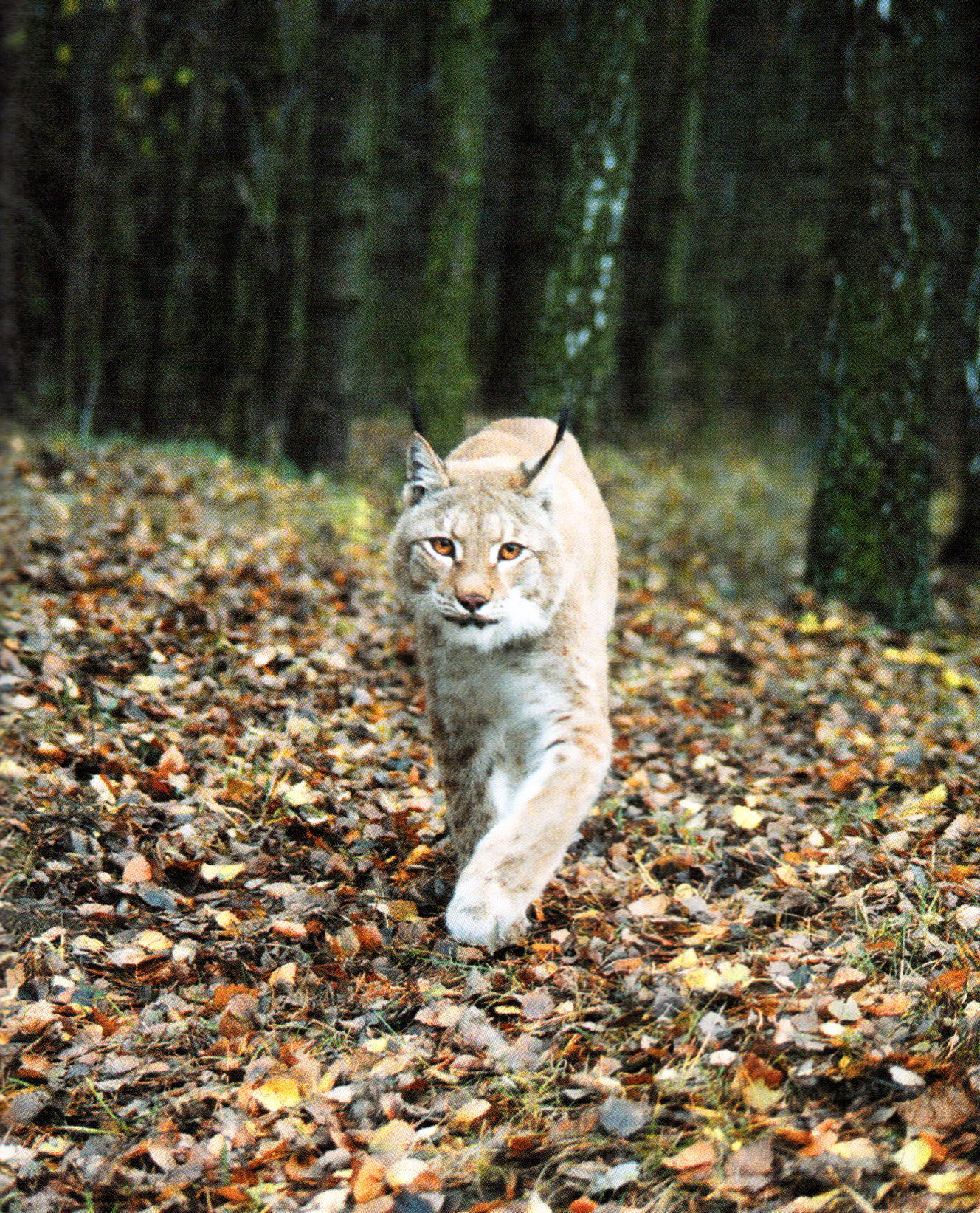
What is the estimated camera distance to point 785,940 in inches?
183

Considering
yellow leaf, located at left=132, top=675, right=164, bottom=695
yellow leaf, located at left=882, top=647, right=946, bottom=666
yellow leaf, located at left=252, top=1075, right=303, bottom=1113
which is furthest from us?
yellow leaf, located at left=882, top=647, right=946, bottom=666

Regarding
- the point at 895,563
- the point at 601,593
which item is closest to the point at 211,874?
the point at 601,593

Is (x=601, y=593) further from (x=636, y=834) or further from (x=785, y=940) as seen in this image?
(x=785, y=940)

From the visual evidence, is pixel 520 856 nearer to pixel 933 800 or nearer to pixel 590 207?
pixel 933 800

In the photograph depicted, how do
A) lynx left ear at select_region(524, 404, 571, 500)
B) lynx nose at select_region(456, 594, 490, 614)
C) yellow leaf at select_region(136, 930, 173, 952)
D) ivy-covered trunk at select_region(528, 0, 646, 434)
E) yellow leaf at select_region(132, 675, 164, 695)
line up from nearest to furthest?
lynx nose at select_region(456, 594, 490, 614) < yellow leaf at select_region(136, 930, 173, 952) < lynx left ear at select_region(524, 404, 571, 500) < yellow leaf at select_region(132, 675, 164, 695) < ivy-covered trunk at select_region(528, 0, 646, 434)

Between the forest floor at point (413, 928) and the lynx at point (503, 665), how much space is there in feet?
1.31

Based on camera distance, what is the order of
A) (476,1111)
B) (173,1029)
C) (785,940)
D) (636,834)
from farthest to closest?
1. (636,834)
2. (785,940)
3. (173,1029)
4. (476,1111)

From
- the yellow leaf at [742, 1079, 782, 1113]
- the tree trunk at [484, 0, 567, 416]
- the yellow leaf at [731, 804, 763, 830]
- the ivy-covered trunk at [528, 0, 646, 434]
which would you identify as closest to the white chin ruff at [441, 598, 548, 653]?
the yellow leaf at [731, 804, 763, 830]

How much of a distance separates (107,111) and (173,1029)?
1341 centimetres

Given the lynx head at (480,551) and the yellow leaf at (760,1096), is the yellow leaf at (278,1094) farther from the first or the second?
the lynx head at (480,551)

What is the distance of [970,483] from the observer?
11.7 meters

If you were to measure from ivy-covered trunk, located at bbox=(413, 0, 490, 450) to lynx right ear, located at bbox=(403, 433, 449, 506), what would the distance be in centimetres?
656

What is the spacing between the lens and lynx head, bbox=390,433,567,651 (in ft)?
15.5

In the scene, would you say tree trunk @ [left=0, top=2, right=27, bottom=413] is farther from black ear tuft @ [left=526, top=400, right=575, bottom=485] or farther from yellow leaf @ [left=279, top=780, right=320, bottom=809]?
yellow leaf @ [left=279, top=780, right=320, bottom=809]
